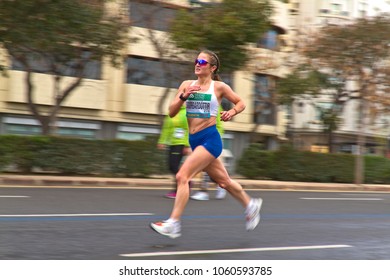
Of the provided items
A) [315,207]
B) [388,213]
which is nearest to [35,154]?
[315,207]

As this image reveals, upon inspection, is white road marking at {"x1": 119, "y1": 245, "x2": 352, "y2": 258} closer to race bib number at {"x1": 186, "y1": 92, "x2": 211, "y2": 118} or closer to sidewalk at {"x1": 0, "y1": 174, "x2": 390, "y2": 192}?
race bib number at {"x1": 186, "y1": 92, "x2": 211, "y2": 118}

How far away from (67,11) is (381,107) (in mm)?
15477

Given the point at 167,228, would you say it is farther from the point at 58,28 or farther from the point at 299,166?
the point at 299,166

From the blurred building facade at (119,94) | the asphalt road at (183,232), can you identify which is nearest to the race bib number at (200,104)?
the asphalt road at (183,232)

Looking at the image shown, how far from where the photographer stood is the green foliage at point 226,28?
17203 millimetres

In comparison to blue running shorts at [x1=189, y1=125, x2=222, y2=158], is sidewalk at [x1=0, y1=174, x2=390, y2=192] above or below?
below

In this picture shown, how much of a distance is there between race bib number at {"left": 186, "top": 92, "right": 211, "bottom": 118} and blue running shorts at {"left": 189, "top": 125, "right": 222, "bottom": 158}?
0.16m

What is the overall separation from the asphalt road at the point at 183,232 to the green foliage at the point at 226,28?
25.1 feet

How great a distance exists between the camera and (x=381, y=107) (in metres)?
25.8

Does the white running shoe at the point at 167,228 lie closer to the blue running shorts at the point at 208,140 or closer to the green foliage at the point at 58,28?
the blue running shorts at the point at 208,140

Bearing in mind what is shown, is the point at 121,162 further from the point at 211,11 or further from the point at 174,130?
the point at 174,130

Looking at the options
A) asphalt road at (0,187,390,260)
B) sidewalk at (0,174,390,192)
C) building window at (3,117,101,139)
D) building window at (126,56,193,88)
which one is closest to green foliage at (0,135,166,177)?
sidewalk at (0,174,390,192)

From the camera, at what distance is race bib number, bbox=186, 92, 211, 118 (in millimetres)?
6059

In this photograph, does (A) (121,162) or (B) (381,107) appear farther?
(B) (381,107)
